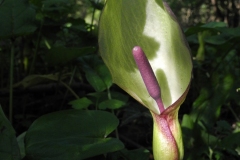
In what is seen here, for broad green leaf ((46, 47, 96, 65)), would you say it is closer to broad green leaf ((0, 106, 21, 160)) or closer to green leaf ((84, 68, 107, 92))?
green leaf ((84, 68, 107, 92))

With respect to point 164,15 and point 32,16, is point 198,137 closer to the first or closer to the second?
point 164,15

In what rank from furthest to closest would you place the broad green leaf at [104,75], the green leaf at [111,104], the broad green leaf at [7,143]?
the broad green leaf at [104,75], the green leaf at [111,104], the broad green leaf at [7,143]

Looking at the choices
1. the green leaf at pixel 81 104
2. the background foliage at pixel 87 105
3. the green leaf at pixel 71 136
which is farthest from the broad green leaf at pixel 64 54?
the green leaf at pixel 71 136

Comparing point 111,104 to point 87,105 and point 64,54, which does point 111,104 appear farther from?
point 64,54

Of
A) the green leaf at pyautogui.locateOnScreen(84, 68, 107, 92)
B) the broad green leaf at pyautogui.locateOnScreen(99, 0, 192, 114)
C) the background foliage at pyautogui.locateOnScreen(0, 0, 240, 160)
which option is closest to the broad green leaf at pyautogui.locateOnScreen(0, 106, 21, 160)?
the background foliage at pyautogui.locateOnScreen(0, 0, 240, 160)

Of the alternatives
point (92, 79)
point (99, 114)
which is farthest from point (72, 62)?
point (99, 114)

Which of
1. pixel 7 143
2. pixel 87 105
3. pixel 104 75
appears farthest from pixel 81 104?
pixel 7 143

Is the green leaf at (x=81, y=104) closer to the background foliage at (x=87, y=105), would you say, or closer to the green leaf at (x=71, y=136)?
the background foliage at (x=87, y=105)
